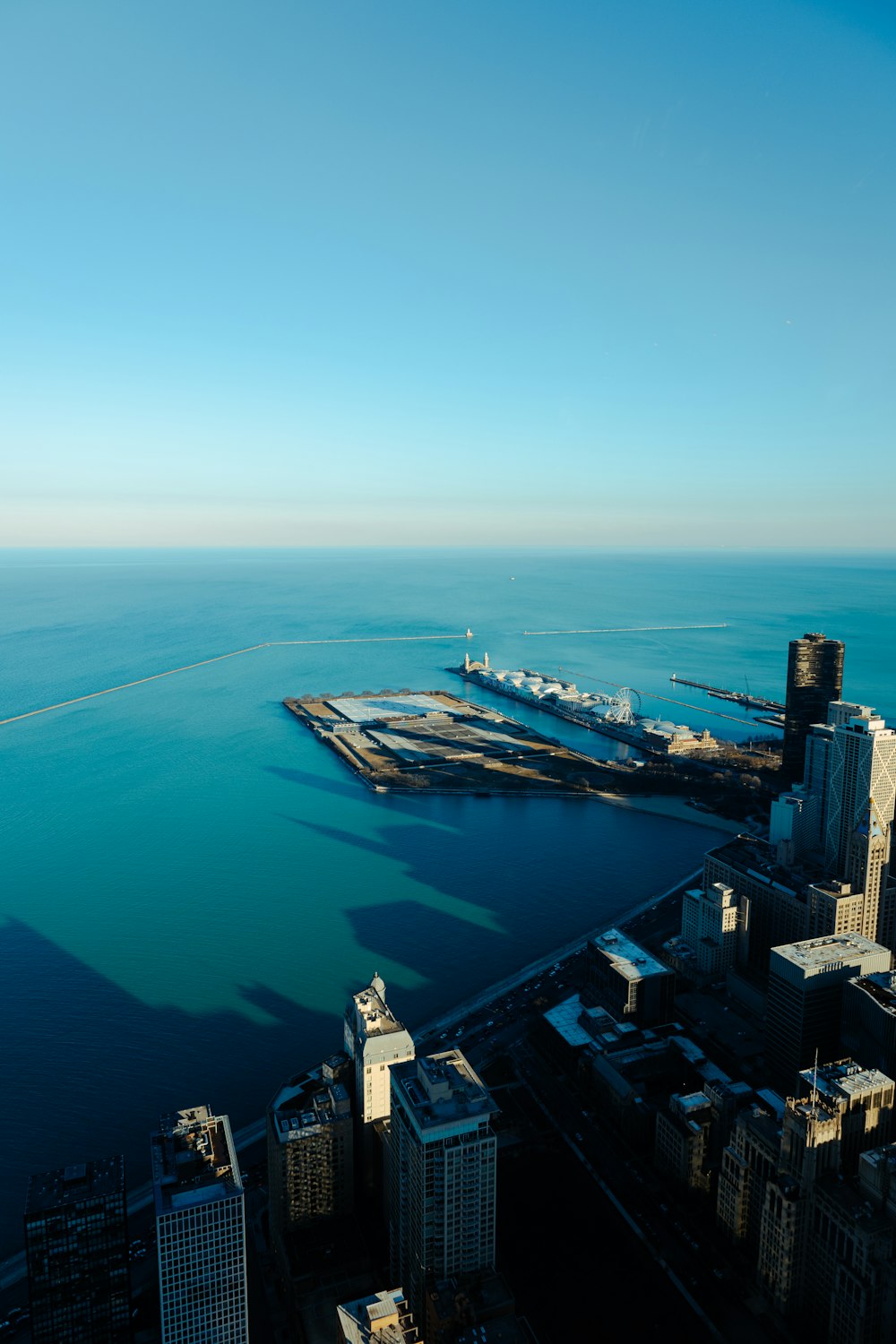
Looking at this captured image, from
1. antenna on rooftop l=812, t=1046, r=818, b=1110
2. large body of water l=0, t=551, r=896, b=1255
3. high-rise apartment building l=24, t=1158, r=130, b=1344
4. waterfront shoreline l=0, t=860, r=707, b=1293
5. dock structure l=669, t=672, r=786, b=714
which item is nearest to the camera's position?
high-rise apartment building l=24, t=1158, r=130, b=1344

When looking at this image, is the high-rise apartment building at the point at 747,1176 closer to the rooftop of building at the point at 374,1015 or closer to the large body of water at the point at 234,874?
the rooftop of building at the point at 374,1015

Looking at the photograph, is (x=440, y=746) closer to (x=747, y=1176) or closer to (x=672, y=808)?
(x=672, y=808)

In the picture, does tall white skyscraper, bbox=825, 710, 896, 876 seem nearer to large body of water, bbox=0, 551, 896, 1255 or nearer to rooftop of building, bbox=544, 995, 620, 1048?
large body of water, bbox=0, 551, 896, 1255

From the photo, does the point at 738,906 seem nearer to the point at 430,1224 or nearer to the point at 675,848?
the point at 675,848

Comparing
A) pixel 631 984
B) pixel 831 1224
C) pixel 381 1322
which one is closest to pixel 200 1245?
pixel 381 1322

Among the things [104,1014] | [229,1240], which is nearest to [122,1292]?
[229,1240]

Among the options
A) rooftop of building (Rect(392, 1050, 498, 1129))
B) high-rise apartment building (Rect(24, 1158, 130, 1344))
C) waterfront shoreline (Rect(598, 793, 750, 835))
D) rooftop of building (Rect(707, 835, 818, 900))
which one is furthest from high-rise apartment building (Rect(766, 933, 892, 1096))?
waterfront shoreline (Rect(598, 793, 750, 835))
